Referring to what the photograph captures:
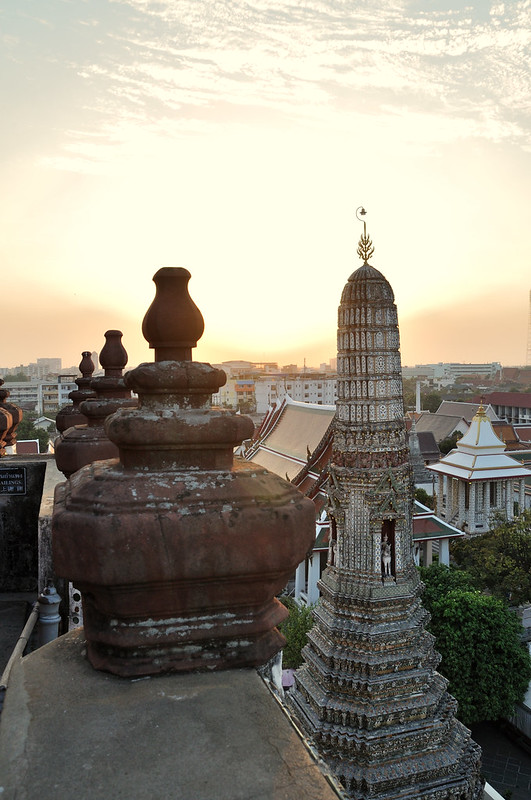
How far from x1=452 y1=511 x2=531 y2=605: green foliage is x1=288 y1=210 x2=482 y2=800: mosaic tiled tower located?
7172mm

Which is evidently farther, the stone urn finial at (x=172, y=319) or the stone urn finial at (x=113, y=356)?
the stone urn finial at (x=113, y=356)

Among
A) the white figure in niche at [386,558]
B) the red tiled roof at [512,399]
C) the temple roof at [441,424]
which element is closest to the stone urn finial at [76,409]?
the white figure in niche at [386,558]

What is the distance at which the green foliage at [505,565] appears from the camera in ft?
53.4

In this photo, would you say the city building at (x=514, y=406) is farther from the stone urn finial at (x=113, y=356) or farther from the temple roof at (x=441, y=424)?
the stone urn finial at (x=113, y=356)

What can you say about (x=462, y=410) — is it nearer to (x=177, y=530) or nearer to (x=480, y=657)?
(x=480, y=657)

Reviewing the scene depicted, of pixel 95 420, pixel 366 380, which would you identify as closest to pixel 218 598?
pixel 95 420

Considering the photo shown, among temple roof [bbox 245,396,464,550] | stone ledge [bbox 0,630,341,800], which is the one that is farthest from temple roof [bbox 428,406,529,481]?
stone ledge [bbox 0,630,341,800]

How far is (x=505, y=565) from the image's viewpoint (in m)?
16.7

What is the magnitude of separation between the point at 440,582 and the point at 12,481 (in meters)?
12.2

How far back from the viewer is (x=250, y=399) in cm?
9256

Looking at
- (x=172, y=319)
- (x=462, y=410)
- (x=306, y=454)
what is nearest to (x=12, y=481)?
(x=172, y=319)

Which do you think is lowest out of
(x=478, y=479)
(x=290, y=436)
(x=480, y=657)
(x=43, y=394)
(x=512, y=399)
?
(x=480, y=657)

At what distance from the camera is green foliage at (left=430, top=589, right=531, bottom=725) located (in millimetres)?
12742

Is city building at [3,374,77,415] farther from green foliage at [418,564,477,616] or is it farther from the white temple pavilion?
green foliage at [418,564,477,616]
